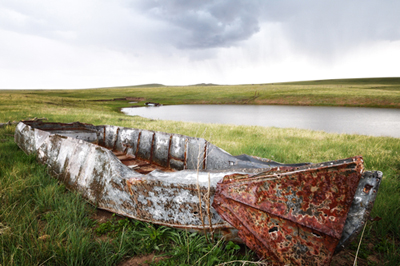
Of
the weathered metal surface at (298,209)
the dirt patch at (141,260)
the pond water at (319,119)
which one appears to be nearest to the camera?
the weathered metal surface at (298,209)

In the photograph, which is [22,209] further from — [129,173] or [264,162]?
[264,162]

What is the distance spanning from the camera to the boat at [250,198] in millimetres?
1780

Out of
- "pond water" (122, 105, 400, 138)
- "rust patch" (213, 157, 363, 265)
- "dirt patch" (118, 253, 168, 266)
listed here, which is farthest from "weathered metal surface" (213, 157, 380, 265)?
"pond water" (122, 105, 400, 138)

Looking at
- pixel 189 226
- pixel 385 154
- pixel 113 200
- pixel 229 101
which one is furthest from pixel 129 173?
pixel 229 101

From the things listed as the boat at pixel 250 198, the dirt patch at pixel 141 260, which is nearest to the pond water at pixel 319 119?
the boat at pixel 250 198

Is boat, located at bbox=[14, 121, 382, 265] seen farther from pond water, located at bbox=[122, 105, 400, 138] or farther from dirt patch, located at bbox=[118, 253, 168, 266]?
pond water, located at bbox=[122, 105, 400, 138]

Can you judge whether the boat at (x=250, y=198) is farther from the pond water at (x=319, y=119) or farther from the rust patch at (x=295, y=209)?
the pond water at (x=319, y=119)

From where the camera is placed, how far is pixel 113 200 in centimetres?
310

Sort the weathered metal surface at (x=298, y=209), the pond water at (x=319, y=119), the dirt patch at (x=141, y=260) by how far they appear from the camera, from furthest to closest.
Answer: the pond water at (x=319, y=119) → the dirt patch at (x=141, y=260) → the weathered metal surface at (x=298, y=209)

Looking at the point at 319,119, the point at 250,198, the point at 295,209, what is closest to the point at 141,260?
the point at 250,198

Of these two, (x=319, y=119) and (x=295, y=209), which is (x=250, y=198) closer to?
(x=295, y=209)

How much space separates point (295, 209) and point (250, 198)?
16.5 inches

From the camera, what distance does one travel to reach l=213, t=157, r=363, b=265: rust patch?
5.79 ft

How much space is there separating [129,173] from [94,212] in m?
0.92
